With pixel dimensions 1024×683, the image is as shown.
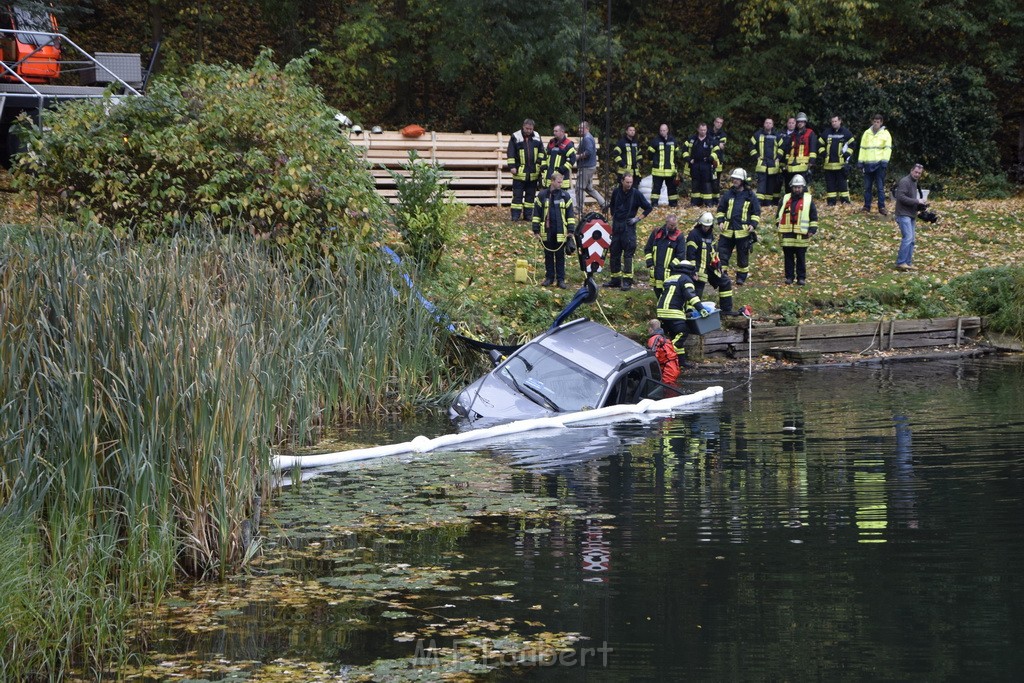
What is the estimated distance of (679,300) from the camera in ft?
62.1

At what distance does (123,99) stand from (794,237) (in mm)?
11895

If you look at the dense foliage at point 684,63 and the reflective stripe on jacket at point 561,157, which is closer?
the reflective stripe on jacket at point 561,157

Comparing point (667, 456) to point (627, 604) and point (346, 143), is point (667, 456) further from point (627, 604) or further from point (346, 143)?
point (346, 143)

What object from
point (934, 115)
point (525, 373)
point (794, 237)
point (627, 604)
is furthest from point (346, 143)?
point (934, 115)

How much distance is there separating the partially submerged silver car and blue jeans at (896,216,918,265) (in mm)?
10403

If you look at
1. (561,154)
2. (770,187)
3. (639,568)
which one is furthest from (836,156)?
(639,568)

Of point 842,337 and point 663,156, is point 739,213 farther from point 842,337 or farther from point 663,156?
point 663,156

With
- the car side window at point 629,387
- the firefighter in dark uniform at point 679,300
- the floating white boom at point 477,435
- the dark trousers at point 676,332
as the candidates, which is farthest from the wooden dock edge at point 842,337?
the car side window at point 629,387

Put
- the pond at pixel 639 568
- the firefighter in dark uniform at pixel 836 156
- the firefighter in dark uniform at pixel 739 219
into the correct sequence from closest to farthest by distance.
→ the pond at pixel 639 568, the firefighter in dark uniform at pixel 739 219, the firefighter in dark uniform at pixel 836 156

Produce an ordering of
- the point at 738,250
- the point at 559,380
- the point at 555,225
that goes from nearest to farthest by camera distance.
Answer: the point at 559,380 < the point at 555,225 < the point at 738,250

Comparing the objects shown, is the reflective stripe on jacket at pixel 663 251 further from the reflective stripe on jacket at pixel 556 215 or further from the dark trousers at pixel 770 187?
the dark trousers at pixel 770 187

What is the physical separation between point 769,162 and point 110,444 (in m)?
21.6

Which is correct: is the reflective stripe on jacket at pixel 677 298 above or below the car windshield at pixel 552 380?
above

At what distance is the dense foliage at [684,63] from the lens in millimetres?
31781
